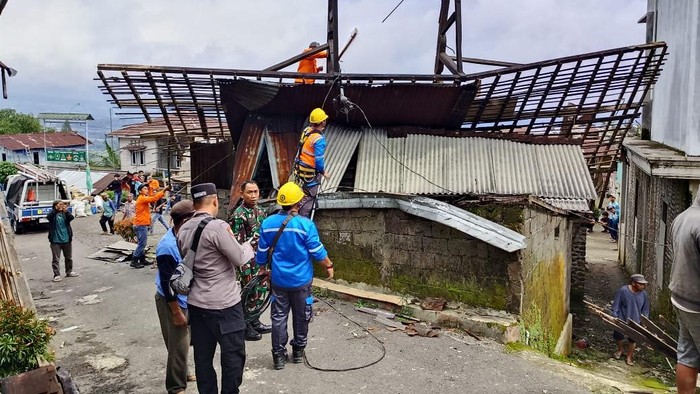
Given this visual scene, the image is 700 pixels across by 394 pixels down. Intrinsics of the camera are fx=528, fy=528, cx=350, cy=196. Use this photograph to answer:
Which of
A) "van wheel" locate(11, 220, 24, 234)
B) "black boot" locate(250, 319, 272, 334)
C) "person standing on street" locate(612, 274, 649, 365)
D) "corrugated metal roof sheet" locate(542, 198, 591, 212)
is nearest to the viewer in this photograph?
"black boot" locate(250, 319, 272, 334)

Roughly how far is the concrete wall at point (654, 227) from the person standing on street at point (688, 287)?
19.4ft

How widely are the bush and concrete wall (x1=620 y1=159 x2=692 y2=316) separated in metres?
9.34

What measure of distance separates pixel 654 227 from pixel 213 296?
1170cm

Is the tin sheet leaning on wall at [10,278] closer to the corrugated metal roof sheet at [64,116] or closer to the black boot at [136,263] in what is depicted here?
the black boot at [136,263]

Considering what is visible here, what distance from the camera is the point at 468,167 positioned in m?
9.31

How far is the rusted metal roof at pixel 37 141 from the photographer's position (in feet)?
129

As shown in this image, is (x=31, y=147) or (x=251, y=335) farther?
(x=31, y=147)

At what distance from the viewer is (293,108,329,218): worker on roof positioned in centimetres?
757

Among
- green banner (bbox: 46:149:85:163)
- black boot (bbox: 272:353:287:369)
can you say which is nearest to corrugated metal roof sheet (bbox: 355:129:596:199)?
black boot (bbox: 272:353:287:369)

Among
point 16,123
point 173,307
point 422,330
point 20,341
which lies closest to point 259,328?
point 422,330

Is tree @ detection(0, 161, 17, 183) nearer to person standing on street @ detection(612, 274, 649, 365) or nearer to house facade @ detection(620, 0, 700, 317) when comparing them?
house facade @ detection(620, 0, 700, 317)

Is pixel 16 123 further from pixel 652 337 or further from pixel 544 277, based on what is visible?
pixel 652 337

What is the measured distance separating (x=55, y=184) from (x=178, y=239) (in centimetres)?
1923

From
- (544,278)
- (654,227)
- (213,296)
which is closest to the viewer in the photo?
(213,296)
